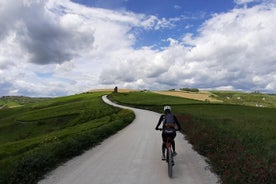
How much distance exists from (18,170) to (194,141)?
1152cm

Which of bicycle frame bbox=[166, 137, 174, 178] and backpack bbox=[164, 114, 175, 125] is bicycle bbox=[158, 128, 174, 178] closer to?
bicycle frame bbox=[166, 137, 174, 178]

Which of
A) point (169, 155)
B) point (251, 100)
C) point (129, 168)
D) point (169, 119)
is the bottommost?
point (129, 168)

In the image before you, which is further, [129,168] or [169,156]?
[129,168]

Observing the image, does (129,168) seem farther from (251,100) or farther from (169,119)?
(251,100)

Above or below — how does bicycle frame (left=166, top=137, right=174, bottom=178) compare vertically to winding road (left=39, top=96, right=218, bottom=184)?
above

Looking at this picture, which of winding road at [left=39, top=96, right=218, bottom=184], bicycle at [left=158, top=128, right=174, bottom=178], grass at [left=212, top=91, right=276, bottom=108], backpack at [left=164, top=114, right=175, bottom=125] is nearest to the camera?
winding road at [left=39, top=96, right=218, bottom=184]

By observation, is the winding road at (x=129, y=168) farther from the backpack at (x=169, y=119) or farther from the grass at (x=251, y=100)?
the grass at (x=251, y=100)

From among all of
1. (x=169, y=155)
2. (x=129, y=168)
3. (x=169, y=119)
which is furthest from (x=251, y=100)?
(x=169, y=155)

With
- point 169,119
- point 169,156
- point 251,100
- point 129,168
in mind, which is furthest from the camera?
point 251,100

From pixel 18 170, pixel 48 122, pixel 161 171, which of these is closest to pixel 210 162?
pixel 161 171

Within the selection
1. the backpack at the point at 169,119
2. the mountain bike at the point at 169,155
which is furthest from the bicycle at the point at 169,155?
the backpack at the point at 169,119

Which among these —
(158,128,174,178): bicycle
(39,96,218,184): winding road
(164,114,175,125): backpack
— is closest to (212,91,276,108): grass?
(39,96,218,184): winding road

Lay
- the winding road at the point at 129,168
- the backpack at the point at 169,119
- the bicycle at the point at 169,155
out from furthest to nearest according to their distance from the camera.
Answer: the backpack at the point at 169,119 < the bicycle at the point at 169,155 < the winding road at the point at 129,168

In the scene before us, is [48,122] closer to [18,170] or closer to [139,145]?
[139,145]
